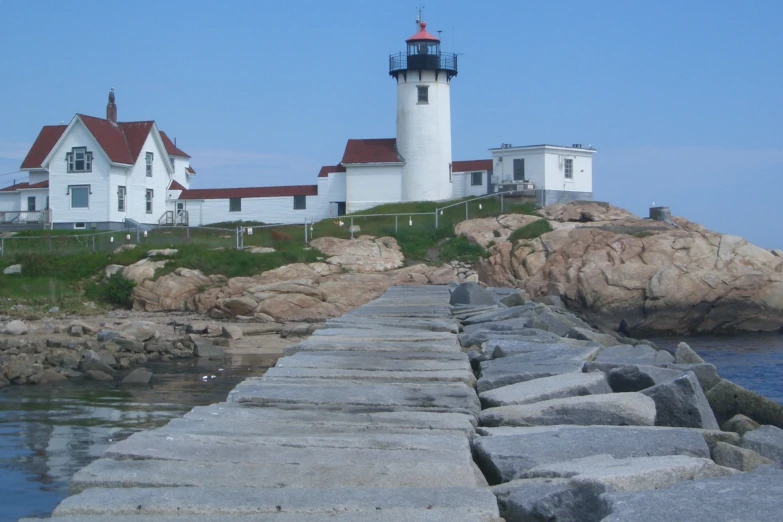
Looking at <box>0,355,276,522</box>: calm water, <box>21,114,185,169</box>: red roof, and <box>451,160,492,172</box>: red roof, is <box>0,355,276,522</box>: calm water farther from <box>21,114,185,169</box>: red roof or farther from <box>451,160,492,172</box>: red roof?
<box>451,160,492,172</box>: red roof

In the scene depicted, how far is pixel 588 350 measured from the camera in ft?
30.5

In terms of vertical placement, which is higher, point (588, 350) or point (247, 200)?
point (247, 200)

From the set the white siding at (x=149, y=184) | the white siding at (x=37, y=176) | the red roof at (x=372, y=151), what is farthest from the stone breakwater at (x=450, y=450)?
the white siding at (x=37, y=176)

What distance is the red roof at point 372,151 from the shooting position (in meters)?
45.6

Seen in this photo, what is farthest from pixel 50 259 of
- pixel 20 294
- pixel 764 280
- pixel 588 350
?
pixel 588 350

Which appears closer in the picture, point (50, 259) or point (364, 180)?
point (50, 259)

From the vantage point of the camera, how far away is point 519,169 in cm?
4509

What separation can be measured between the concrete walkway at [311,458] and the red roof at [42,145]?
143 ft

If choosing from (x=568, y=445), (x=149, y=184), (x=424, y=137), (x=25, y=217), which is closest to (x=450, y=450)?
(x=568, y=445)

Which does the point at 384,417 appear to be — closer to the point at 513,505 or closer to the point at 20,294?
the point at 513,505

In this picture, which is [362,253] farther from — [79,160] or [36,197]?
[36,197]

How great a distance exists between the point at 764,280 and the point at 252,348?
18.5 meters

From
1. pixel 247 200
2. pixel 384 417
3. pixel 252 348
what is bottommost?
pixel 252 348

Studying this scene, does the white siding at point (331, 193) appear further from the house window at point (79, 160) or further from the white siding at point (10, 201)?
the white siding at point (10, 201)
